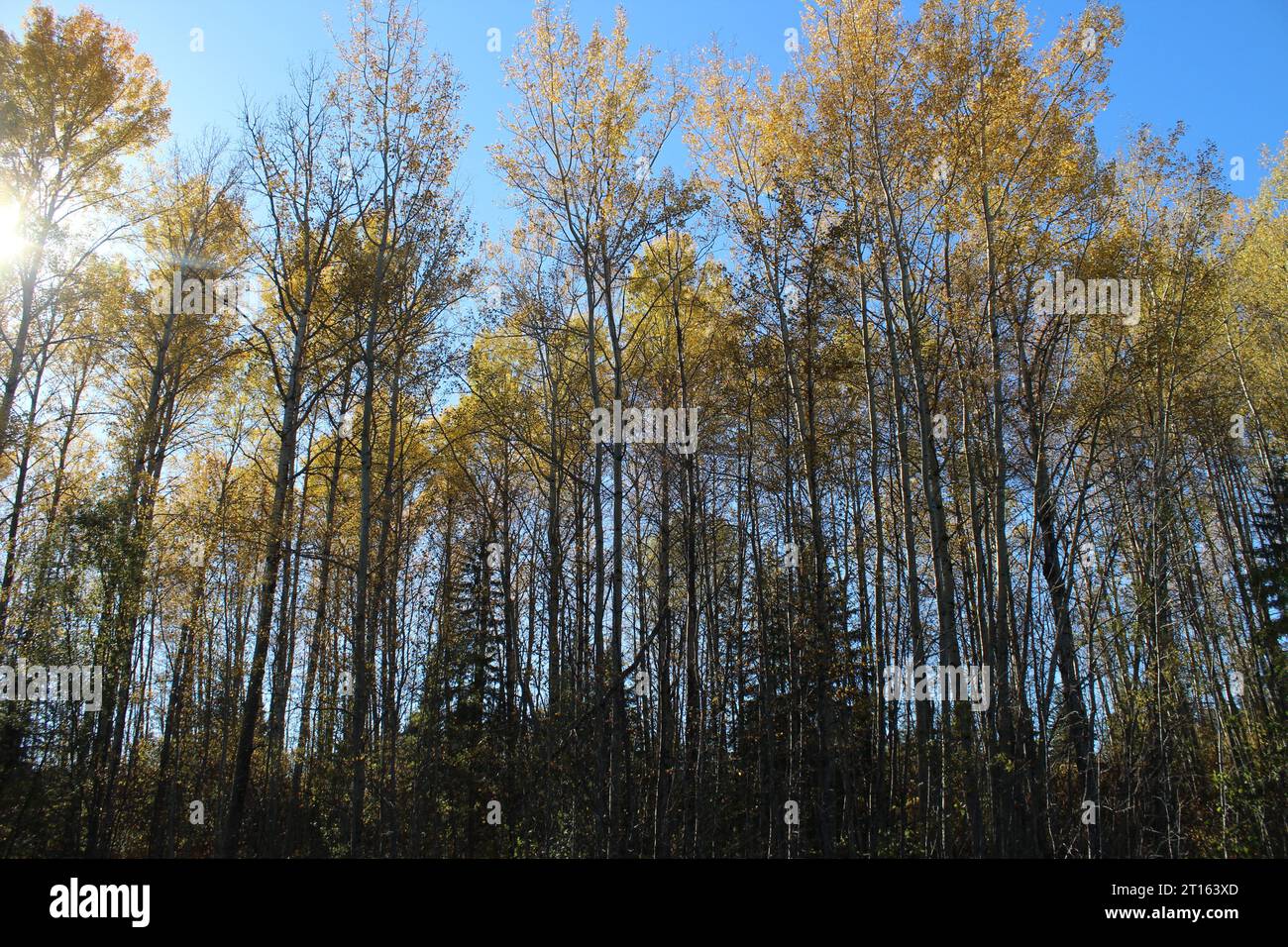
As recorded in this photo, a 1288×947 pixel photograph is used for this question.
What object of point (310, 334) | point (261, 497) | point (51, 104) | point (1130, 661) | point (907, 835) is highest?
point (51, 104)

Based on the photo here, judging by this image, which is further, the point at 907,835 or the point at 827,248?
the point at 827,248

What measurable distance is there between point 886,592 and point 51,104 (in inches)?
651

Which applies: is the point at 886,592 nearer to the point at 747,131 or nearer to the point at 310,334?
the point at 747,131

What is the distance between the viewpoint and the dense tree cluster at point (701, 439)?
9.71 m

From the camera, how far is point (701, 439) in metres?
14.0

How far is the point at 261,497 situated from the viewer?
14.4m

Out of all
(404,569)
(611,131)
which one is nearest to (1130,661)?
(611,131)

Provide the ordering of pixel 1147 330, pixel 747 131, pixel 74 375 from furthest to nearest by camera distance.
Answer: pixel 74 375, pixel 747 131, pixel 1147 330

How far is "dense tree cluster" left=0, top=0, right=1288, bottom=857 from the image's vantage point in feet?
31.9

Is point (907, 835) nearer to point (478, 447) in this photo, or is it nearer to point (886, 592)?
point (886, 592)

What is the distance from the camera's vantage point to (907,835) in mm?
9641
